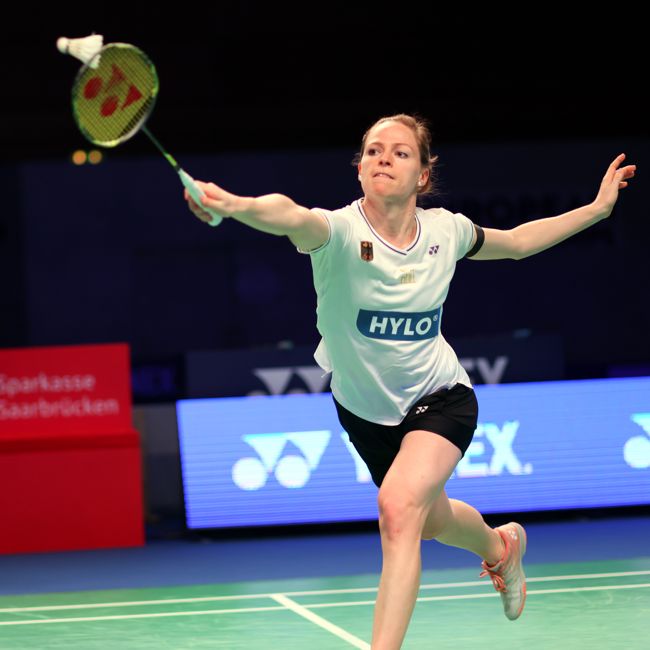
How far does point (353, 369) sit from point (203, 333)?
12029 millimetres

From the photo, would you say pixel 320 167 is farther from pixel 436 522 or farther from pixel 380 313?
pixel 380 313

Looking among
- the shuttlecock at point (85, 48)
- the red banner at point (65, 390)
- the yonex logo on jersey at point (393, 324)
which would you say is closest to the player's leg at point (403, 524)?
the yonex logo on jersey at point (393, 324)

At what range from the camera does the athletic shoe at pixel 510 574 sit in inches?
176

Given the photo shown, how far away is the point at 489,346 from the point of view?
26.2 ft

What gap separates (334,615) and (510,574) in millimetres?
938

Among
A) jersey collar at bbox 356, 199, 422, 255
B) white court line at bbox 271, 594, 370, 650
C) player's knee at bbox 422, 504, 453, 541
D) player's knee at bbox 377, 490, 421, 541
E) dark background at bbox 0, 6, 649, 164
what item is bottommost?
white court line at bbox 271, 594, 370, 650

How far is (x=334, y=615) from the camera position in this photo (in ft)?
16.9

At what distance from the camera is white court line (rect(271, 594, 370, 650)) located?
4.61m

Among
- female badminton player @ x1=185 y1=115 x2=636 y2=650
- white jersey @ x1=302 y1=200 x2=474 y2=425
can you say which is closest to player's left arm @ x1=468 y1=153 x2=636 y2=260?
female badminton player @ x1=185 y1=115 x2=636 y2=650

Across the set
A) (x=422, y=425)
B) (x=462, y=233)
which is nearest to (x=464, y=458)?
(x=462, y=233)

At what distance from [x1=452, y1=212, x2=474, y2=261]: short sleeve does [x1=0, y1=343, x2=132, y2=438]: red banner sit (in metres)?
3.52

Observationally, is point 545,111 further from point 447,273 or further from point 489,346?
point 447,273

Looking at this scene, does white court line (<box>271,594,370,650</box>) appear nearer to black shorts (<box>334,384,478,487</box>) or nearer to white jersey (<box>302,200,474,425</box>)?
black shorts (<box>334,384,478,487</box>)

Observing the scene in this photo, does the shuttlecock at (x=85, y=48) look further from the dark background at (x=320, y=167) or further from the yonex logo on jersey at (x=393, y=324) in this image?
the dark background at (x=320, y=167)
